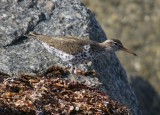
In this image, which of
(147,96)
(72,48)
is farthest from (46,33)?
(147,96)

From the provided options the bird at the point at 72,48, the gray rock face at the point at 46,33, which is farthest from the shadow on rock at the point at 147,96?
the bird at the point at 72,48

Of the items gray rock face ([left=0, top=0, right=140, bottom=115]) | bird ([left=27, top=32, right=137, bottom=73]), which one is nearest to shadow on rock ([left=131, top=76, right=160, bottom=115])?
gray rock face ([left=0, top=0, right=140, bottom=115])

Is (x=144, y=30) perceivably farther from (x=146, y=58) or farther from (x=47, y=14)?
(x=47, y=14)

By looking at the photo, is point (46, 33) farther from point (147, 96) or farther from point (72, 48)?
point (147, 96)

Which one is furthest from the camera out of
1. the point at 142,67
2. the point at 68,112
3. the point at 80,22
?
the point at 142,67

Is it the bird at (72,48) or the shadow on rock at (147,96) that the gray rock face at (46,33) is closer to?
the bird at (72,48)

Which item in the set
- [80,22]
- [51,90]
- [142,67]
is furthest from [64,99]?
[142,67]
